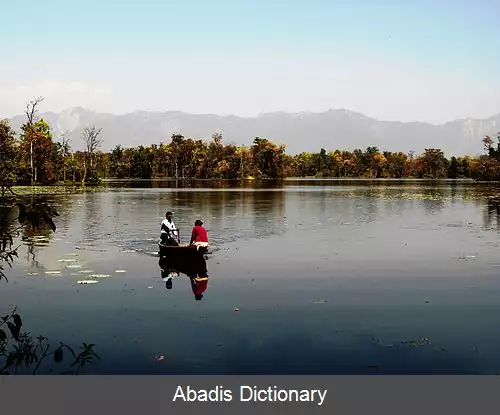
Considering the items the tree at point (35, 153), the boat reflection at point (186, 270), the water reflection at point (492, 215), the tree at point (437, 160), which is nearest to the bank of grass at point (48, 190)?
the tree at point (35, 153)

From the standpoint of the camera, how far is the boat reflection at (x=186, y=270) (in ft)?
74.5

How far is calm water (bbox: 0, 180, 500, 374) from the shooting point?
1367cm

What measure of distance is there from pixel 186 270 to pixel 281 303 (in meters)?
6.95

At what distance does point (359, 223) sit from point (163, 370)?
115ft

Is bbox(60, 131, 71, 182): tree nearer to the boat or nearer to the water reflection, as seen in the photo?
the water reflection

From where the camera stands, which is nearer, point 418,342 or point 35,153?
point 418,342

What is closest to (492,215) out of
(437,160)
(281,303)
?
(281,303)

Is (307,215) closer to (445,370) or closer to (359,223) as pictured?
(359,223)

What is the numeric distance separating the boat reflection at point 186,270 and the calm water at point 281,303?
445 mm

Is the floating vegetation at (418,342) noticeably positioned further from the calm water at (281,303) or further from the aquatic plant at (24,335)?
the aquatic plant at (24,335)

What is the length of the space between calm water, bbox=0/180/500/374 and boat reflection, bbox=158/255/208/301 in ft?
1.46

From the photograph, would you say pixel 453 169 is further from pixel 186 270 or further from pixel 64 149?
pixel 186 270

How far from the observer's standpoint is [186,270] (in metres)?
25.1
